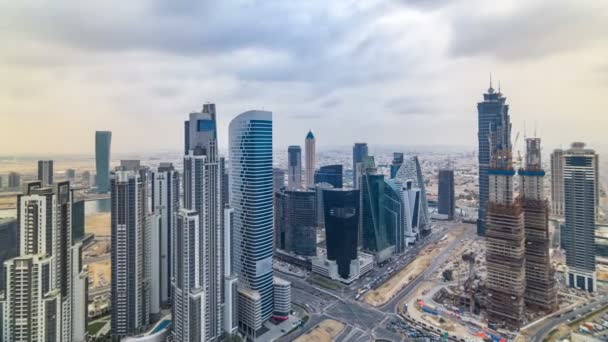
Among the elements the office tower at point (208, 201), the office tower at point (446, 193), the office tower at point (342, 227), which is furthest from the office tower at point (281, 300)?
the office tower at point (446, 193)

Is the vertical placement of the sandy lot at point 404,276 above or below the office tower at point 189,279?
below

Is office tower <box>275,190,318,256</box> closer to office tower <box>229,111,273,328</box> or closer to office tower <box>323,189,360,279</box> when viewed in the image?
office tower <box>323,189,360,279</box>

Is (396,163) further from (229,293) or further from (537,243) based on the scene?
(229,293)

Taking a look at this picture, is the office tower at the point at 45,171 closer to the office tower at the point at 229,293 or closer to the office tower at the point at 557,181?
the office tower at the point at 229,293

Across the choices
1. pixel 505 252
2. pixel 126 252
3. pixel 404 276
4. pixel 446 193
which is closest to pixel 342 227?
pixel 404 276

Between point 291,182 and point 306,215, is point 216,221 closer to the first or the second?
point 306,215

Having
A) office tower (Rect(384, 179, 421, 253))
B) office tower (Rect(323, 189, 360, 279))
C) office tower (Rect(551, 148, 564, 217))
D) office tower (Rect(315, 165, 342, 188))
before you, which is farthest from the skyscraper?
office tower (Rect(551, 148, 564, 217))

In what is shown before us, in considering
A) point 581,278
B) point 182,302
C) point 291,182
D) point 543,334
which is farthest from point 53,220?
point 291,182
